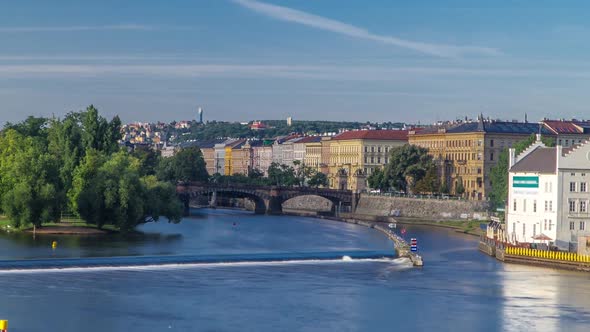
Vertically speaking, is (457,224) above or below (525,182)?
below

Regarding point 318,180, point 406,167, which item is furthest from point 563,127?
point 318,180

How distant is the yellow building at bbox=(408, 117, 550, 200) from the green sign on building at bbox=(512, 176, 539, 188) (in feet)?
159

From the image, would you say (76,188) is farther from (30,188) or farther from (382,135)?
(382,135)

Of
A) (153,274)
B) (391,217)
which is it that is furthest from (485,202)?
(153,274)

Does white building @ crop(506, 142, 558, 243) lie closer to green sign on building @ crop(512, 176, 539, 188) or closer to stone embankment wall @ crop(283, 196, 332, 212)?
green sign on building @ crop(512, 176, 539, 188)

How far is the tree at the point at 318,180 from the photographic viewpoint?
146 meters

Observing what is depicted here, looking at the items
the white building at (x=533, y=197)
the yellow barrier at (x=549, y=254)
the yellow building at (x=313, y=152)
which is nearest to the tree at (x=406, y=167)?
the yellow building at (x=313, y=152)

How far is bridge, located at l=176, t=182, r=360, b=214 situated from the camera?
118 metres

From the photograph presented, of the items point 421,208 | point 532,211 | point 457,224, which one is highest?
point 421,208

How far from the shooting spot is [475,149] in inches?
4742

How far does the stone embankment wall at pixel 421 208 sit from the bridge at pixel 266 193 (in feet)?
5.95

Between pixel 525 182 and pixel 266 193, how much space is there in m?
54.3

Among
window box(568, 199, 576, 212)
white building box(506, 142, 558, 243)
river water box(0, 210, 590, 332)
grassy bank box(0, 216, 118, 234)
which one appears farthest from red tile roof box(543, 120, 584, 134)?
window box(568, 199, 576, 212)

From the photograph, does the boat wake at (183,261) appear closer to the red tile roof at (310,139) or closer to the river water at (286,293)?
the river water at (286,293)
